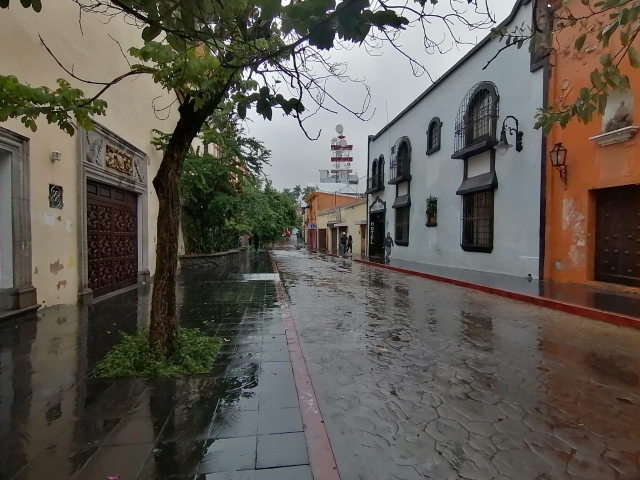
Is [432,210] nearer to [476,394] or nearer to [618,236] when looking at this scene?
[618,236]

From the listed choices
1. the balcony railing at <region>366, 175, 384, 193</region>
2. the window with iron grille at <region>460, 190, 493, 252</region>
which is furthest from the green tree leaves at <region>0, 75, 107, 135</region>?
the balcony railing at <region>366, 175, 384, 193</region>

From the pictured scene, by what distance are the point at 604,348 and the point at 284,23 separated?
5.54 m

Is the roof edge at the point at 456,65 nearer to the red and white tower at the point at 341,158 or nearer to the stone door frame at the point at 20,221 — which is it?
the stone door frame at the point at 20,221

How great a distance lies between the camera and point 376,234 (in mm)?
25031

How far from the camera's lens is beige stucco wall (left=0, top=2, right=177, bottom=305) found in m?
5.86

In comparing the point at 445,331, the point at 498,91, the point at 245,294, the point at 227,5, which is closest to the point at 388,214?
the point at 498,91

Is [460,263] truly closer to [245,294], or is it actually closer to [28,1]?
[245,294]

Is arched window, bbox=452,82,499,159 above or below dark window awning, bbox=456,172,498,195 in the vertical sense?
above

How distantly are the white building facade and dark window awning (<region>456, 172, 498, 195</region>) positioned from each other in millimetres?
40

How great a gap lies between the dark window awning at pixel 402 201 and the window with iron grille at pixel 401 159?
1.15 metres

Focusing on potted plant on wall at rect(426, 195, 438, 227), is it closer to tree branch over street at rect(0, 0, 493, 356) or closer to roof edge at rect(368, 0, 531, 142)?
roof edge at rect(368, 0, 531, 142)

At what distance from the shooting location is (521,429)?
286 cm

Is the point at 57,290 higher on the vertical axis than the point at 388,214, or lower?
lower

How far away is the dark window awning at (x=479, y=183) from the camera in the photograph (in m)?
12.5
